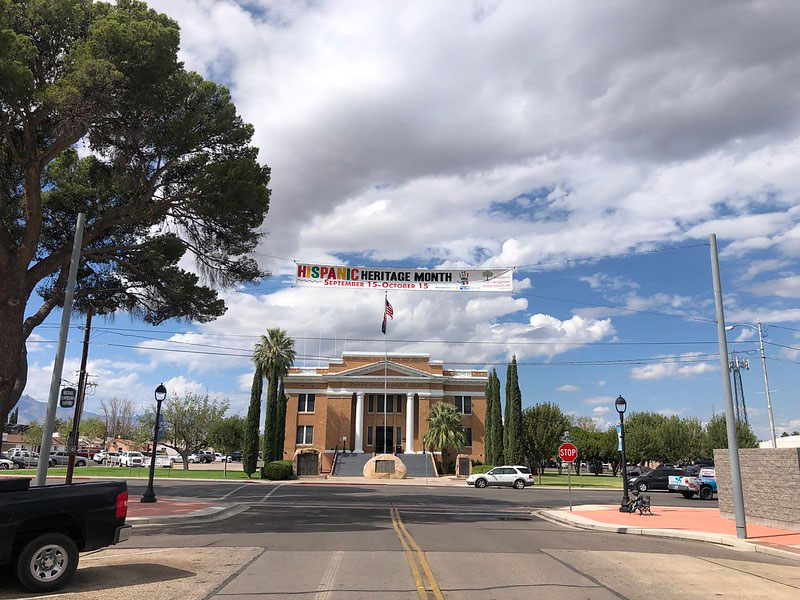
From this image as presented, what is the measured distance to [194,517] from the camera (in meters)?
17.9

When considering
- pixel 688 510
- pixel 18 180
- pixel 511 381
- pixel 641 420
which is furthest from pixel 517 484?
pixel 641 420

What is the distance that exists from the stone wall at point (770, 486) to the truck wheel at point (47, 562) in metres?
17.0

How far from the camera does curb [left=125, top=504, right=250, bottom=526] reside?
16.6m

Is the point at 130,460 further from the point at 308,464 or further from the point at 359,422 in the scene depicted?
the point at 359,422

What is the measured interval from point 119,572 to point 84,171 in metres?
15.5

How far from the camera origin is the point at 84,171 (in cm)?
2028

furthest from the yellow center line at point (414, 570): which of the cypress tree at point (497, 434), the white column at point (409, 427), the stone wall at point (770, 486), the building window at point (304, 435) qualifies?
the building window at point (304, 435)

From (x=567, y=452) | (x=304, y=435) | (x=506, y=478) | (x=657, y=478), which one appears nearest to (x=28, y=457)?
(x=304, y=435)

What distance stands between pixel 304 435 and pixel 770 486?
52.7 metres

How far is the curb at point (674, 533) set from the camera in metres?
13.3

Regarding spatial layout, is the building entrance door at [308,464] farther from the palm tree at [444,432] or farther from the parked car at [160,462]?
the parked car at [160,462]

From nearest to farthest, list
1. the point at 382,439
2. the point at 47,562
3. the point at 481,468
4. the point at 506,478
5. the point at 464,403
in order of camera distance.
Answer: the point at 47,562 < the point at 506,478 < the point at 481,468 < the point at 382,439 < the point at 464,403

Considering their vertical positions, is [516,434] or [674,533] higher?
[516,434]

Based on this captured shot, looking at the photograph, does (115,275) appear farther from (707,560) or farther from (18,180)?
(707,560)
